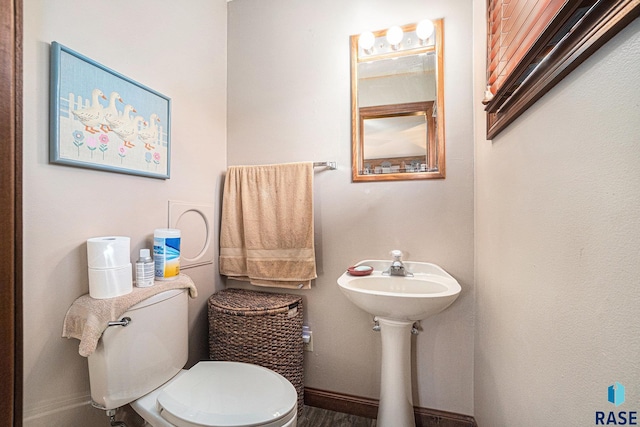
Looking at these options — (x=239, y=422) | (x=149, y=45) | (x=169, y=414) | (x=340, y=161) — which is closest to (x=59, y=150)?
(x=149, y=45)

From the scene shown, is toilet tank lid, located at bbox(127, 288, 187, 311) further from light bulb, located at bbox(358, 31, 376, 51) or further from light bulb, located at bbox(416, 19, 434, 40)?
light bulb, located at bbox(416, 19, 434, 40)

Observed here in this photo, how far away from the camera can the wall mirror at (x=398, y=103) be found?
1.34 m

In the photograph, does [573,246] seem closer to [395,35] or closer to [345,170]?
[345,170]

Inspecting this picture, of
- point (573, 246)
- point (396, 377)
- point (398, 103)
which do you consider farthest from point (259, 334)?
point (398, 103)

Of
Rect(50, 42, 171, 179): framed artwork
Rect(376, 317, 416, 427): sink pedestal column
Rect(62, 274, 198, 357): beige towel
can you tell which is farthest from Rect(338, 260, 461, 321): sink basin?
Rect(50, 42, 171, 179): framed artwork

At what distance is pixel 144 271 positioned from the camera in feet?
3.37

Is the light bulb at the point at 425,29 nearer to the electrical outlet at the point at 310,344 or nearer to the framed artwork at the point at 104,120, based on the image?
the framed artwork at the point at 104,120

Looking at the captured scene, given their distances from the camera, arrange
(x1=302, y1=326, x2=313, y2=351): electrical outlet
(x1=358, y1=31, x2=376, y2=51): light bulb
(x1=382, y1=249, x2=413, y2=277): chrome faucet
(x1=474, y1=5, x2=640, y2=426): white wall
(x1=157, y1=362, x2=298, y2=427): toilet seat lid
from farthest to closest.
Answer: (x1=302, y1=326, x2=313, y2=351): electrical outlet, (x1=358, y1=31, x2=376, y2=51): light bulb, (x1=382, y1=249, x2=413, y2=277): chrome faucet, (x1=157, y1=362, x2=298, y2=427): toilet seat lid, (x1=474, y1=5, x2=640, y2=426): white wall

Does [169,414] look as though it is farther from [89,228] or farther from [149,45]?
[149,45]

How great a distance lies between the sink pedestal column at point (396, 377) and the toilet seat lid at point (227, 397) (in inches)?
18.3

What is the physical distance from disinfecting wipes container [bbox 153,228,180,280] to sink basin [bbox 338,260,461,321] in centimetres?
73

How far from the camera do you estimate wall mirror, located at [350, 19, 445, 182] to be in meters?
1.34

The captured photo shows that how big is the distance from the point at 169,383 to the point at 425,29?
6.32ft

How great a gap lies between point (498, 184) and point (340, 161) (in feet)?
2.49
